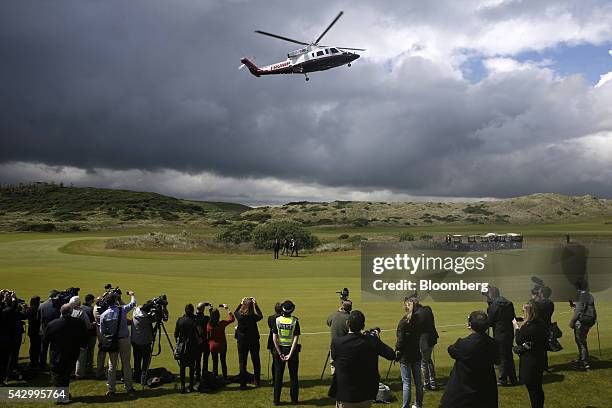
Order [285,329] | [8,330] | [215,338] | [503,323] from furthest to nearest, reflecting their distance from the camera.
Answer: [215,338] → [8,330] → [503,323] → [285,329]

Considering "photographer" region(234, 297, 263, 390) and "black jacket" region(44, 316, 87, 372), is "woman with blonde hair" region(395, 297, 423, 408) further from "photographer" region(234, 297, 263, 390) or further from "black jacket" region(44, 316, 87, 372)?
"black jacket" region(44, 316, 87, 372)

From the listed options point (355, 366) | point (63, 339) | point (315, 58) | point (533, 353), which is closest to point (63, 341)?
point (63, 339)

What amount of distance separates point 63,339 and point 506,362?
910cm

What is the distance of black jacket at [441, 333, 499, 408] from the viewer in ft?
20.1

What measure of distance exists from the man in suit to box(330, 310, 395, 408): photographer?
5.63 metres

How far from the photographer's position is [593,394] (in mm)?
9844

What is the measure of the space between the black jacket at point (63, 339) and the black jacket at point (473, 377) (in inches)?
273

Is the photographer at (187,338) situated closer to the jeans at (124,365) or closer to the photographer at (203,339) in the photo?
the photographer at (203,339)

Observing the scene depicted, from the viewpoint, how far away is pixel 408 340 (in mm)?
8523

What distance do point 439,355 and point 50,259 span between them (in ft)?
145

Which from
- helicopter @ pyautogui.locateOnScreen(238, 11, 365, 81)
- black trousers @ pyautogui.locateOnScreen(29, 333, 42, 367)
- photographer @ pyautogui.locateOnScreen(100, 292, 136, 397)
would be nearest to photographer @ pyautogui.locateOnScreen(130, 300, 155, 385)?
photographer @ pyautogui.locateOnScreen(100, 292, 136, 397)

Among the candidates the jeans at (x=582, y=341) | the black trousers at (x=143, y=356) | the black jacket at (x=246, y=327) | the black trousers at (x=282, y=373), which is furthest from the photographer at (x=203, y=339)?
the jeans at (x=582, y=341)

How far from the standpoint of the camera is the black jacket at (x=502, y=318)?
10.1m

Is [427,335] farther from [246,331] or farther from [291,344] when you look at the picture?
[246,331]
